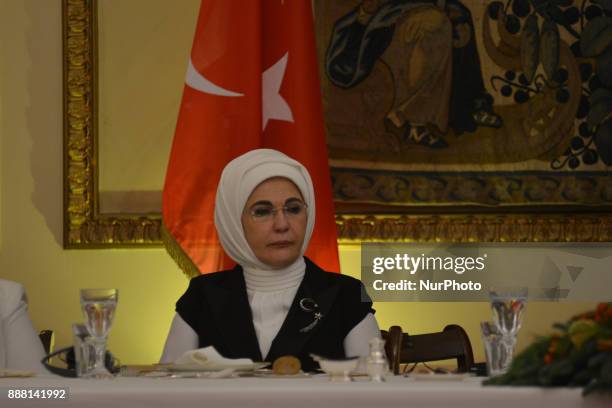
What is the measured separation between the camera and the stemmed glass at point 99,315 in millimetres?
2301

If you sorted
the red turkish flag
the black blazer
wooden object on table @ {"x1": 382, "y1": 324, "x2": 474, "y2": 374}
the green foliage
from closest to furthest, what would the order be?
the green foliage → the black blazer → wooden object on table @ {"x1": 382, "y1": 324, "x2": 474, "y2": 374} → the red turkish flag

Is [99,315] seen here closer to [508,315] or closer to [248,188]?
[508,315]

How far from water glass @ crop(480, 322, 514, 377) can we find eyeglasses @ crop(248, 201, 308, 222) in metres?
1.38

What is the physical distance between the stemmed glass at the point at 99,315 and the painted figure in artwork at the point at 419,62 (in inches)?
108

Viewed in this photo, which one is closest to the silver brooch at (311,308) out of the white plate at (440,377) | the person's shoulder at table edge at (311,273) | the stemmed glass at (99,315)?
the person's shoulder at table edge at (311,273)

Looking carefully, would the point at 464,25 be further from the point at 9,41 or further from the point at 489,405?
the point at 489,405

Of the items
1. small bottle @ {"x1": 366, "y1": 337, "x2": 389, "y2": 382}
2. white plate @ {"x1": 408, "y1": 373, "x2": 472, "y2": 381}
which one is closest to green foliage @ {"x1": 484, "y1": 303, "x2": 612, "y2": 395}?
white plate @ {"x1": 408, "y1": 373, "x2": 472, "y2": 381}

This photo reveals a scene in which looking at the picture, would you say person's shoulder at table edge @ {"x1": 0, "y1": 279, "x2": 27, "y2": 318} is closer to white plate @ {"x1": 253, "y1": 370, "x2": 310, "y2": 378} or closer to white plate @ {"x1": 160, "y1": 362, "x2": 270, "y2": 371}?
white plate @ {"x1": 160, "y1": 362, "x2": 270, "y2": 371}

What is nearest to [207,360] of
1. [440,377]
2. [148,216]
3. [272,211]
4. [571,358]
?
[440,377]

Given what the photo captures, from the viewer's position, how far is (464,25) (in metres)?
4.95

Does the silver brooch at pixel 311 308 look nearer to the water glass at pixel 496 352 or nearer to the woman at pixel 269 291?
the woman at pixel 269 291

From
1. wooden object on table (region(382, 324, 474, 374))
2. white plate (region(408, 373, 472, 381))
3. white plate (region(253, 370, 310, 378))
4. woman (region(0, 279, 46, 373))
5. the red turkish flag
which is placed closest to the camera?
white plate (region(408, 373, 472, 381))

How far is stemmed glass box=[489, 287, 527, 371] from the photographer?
225cm

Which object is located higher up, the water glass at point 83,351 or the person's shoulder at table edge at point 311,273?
the person's shoulder at table edge at point 311,273
